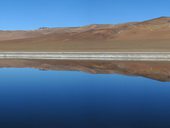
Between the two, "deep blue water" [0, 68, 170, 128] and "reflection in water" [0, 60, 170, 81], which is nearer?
"deep blue water" [0, 68, 170, 128]

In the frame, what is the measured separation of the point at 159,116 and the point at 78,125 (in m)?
1.94

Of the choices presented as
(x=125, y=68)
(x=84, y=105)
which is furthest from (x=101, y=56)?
(x=84, y=105)

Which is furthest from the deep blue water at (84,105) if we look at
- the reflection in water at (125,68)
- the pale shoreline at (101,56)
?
the pale shoreline at (101,56)

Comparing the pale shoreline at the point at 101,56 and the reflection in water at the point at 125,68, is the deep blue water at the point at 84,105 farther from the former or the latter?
the pale shoreline at the point at 101,56

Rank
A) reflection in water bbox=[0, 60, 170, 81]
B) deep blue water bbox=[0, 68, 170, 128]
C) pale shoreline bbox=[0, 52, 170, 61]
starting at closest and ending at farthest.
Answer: deep blue water bbox=[0, 68, 170, 128] → reflection in water bbox=[0, 60, 170, 81] → pale shoreline bbox=[0, 52, 170, 61]

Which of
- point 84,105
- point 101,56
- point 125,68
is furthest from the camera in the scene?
point 101,56

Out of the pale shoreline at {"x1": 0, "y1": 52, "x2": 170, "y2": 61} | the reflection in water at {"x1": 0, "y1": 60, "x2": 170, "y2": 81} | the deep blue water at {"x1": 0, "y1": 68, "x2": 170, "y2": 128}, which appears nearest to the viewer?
the deep blue water at {"x1": 0, "y1": 68, "x2": 170, "y2": 128}

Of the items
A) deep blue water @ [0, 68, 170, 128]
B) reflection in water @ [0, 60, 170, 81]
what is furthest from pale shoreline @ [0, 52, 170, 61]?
deep blue water @ [0, 68, 170, 128]

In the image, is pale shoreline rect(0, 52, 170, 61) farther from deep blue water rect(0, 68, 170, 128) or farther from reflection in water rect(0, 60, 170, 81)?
deep blue water rect(0, 68, 170, 128)

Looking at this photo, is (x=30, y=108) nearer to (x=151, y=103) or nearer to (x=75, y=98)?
(x=75, y=98)

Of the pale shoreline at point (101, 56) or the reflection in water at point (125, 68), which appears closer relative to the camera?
the reflection in water at point (125, 68)

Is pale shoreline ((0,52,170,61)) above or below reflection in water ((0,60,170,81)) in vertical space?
above

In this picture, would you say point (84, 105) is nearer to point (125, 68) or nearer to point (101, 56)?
point (125, 68)

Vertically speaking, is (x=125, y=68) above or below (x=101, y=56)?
below
